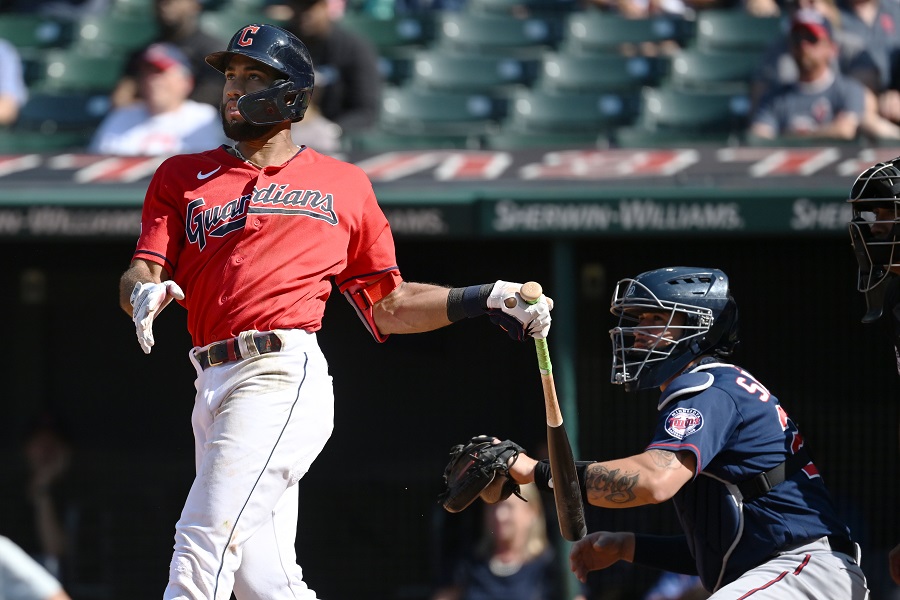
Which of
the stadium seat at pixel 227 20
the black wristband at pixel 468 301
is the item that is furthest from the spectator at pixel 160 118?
the black wristband at pixel 468 301

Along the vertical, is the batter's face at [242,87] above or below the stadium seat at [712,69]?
above

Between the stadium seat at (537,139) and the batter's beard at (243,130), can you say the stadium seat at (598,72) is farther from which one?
the batter's beard at (243,130)

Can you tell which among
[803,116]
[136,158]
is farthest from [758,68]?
[136,158]

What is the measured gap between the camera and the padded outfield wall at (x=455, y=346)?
5.84m

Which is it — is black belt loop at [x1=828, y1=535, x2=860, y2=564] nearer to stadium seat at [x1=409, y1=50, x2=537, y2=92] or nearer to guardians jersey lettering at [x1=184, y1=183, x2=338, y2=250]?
guardians jersey lettering at [x1=184, y1=183, x2=338, y2=250]

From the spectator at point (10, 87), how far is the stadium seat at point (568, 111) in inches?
108

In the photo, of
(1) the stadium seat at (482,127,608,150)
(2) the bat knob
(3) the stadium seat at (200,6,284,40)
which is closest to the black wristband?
(2) the bat knob

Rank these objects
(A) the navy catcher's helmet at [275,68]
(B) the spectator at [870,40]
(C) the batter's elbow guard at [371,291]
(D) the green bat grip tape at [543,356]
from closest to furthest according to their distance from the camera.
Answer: (D) the green bat grip tape at [543,356]
(A) the navy catcher's helmet at [275,68]
(C) the batter's elbow guard at [371,291]
(B) the spectator at [870,40]

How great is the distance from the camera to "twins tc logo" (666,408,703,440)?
3287mm

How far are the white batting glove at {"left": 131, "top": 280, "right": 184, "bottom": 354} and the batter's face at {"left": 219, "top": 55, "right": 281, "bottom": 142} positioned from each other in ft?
1.71

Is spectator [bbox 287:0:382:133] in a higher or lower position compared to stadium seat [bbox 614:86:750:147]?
higher

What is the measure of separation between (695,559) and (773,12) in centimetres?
531

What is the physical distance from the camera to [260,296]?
3.32 meters

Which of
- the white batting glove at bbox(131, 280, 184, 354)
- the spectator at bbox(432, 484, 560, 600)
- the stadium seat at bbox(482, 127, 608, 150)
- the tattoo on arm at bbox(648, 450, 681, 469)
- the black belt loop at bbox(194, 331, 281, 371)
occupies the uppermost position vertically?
the white batting glove at bbox(131, 280, 184, 354)
